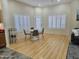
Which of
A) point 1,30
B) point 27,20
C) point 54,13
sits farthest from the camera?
point 54,13

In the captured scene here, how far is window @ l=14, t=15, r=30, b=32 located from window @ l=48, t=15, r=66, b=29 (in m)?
2.42

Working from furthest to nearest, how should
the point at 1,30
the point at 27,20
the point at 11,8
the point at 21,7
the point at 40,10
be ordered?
1. the point at 40,10
2. the point at 27,20
3. the point at 21,7
4. the point at 11,8
5. the point at 1,30

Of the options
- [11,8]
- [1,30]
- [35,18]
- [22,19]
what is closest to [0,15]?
[1,30]

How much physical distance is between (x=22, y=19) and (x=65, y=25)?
4.21 meters

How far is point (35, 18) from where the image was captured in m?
11.4

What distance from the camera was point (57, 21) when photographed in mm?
10508

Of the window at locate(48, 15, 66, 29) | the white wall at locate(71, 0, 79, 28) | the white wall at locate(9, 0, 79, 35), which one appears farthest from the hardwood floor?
the window at locate(48, 15, 66, 29)

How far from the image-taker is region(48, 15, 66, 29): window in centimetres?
Answer: 1010

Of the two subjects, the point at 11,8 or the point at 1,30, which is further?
the point at 11,8

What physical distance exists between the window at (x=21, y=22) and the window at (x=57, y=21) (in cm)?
242

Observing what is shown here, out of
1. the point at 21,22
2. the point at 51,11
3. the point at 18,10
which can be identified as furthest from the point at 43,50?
the point at 51,11

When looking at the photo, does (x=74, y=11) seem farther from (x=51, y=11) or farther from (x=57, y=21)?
(x=51, y=11)

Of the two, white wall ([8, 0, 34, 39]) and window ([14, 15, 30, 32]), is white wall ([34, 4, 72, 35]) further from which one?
window ([14, 15, 30, 32])

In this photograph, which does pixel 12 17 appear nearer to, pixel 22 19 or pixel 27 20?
pixel 22 19
